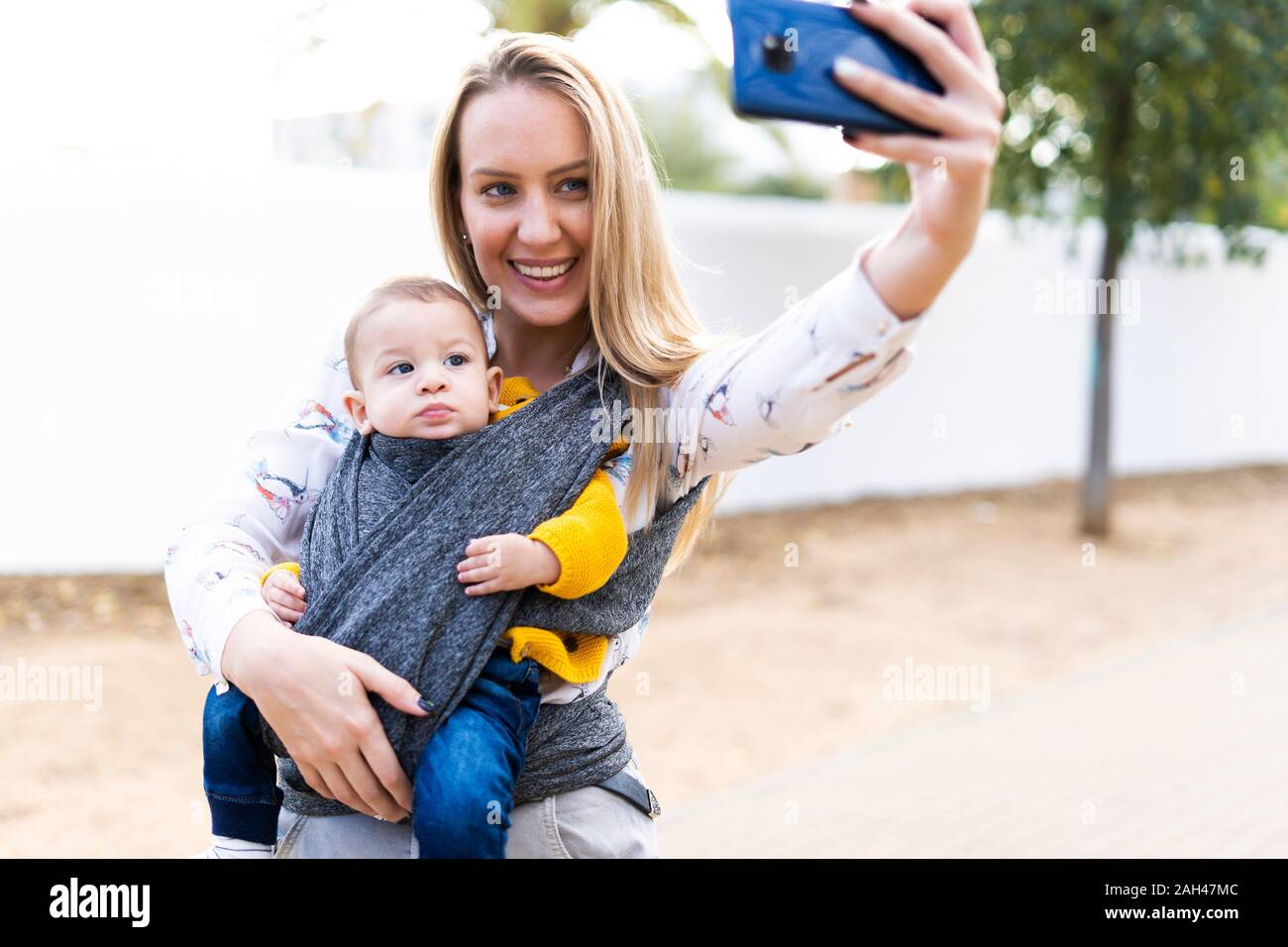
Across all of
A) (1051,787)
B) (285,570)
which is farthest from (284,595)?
(1051,787)

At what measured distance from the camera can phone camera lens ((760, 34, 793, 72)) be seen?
1.17 m

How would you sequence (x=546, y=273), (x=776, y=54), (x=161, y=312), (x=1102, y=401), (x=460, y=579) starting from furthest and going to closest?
1. (x=1102, y=401)
2. (x=161, y=312)
3. (x=546, y=273)
4. (x=460, y=579)
5. (x=776, y=54)

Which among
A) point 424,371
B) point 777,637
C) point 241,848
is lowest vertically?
point 777,637

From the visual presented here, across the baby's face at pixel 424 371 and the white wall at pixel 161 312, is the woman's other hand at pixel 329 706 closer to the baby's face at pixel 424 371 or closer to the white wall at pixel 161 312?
the baby's face at pixel 424 371

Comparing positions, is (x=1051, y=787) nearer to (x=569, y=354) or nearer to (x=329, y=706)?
(x=569, y=354)

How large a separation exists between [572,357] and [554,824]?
0.64 m

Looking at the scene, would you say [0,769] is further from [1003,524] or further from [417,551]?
[1003,524]

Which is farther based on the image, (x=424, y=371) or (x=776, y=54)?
(x=424, y=371)

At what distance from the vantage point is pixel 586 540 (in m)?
1.48

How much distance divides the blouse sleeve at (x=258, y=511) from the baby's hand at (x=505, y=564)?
0.30 meters

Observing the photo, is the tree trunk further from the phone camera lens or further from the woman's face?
the phone camera lens

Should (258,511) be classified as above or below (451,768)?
above

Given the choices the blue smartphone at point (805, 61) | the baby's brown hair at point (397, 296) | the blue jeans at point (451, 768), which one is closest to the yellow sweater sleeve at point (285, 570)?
the blue jeans at point (451, 768)

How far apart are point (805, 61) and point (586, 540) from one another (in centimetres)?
61
